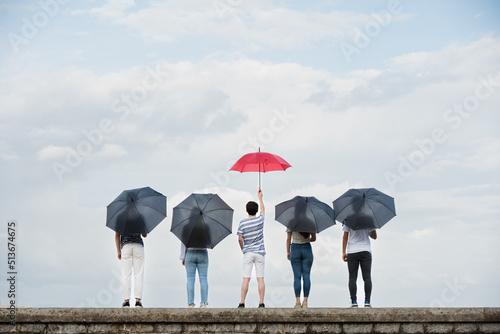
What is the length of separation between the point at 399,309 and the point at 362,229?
4.43 feet

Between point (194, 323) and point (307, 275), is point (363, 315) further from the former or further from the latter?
point (194, 323)

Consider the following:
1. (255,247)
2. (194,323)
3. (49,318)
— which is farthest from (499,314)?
(49,318)

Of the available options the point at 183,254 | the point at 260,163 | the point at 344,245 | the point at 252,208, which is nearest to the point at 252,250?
the point at 252,208

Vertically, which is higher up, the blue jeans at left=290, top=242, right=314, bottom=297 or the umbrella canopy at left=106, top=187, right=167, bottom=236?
the umbrella canopy at left=106, top=187, right=167, bottom=236

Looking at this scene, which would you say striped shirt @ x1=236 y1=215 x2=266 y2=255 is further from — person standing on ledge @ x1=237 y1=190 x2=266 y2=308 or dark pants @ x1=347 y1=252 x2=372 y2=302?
dark pants @ x1=347 y1=252 x2=372 y2=302

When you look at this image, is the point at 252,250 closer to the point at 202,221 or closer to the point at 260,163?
the point at 202,221

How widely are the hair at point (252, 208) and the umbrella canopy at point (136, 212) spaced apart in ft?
4.42

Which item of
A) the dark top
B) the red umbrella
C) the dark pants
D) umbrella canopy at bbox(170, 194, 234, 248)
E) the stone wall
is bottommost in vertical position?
the stone wall

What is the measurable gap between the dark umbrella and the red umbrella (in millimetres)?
934

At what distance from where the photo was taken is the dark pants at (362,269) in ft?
42.1

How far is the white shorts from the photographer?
41.7 feet

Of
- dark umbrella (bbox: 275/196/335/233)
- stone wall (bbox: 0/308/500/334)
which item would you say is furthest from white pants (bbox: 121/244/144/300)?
dark umbrella (bbox: 275/196/335/233)

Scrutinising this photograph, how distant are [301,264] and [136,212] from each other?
270 cm

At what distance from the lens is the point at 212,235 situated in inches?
513
